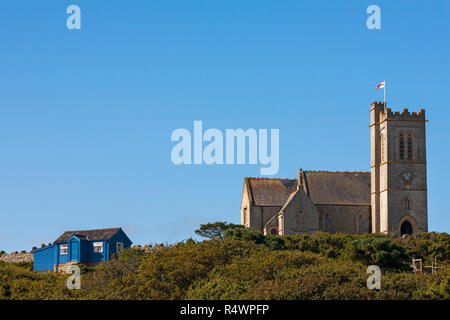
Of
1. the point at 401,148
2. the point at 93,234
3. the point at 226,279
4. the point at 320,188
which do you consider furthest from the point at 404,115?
the point at 226,279

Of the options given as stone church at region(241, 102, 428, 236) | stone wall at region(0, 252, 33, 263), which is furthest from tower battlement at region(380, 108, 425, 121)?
stone wall at region(0, 252, 33, 263)

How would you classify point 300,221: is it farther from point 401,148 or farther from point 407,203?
point 401,148

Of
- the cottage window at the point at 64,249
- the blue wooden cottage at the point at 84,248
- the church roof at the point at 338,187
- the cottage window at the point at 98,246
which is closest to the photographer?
the blue wooden cottage at the point at 84,248

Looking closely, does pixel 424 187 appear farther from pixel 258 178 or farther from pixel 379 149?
pixel 258 178

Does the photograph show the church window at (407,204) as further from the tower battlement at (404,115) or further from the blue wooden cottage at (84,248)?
the blue wooden cottage at (84,248)

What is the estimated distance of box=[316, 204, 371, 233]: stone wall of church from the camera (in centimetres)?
9669

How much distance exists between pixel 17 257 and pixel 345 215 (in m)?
37.9

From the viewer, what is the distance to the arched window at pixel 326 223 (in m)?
96.4

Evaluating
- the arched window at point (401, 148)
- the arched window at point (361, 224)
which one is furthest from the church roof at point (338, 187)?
the arched window at point (401, 148)

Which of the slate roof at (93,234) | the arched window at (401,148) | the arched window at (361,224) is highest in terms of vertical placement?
the arched window at (401,148)

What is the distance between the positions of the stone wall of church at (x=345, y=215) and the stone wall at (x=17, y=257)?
33.4 metres

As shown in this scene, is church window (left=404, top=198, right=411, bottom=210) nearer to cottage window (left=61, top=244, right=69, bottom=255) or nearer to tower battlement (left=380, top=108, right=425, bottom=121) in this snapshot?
tower battlement (left=380, top=108, right=425, bottom=121)

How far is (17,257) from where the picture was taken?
9631cm
